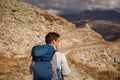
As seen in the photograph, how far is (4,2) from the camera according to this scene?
192 feet

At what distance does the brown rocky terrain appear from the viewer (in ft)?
113

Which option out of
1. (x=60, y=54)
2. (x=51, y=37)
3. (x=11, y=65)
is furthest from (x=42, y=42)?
(x=60, y=54)

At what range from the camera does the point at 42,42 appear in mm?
50781

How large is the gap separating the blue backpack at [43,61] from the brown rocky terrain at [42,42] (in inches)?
728

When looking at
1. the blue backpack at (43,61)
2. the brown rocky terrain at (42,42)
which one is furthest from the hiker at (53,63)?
the brown rocky terrain at (42,42)

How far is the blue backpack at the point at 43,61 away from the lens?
32.0 feet

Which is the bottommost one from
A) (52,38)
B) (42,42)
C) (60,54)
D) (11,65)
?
(11,65)

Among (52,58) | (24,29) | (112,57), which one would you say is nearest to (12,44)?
(24,29)

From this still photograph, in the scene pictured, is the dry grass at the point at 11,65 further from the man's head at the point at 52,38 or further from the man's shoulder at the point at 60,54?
the man's shoulder at the point at 60,54

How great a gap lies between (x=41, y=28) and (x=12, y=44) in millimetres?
10889

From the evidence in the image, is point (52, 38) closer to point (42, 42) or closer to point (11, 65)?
point (11, 65)

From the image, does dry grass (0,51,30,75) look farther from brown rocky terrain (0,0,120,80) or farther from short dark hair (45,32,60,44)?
short dark hair (45,32,60,44)

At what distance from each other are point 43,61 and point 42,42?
41.0 metres

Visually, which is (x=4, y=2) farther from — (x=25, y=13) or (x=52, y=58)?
(x=52, y=58)
